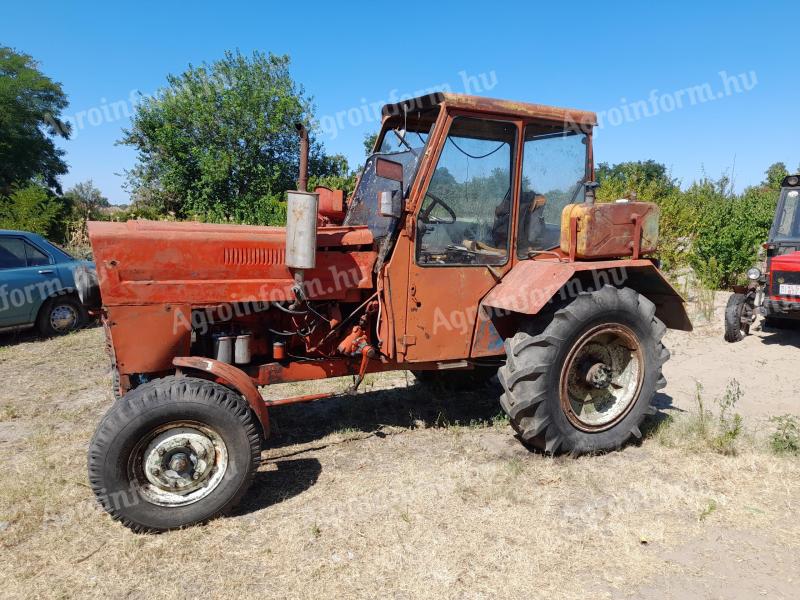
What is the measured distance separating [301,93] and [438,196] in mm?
17126

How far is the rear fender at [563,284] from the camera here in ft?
11.7

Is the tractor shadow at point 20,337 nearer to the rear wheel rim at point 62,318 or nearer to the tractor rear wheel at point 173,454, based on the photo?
the rear wheel rim at point 62,318

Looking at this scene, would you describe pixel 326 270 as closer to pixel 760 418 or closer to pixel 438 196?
pixel 438 196

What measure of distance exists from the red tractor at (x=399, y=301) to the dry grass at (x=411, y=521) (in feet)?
0.90

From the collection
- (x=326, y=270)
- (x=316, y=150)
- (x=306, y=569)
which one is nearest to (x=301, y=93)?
(x=316, y=150)

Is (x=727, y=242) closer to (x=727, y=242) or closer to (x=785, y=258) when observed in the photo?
(x=727, y=242)

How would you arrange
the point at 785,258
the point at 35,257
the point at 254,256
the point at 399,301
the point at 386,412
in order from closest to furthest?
the point at 254,256 < the point at 399,301 < the point at 386,412 < the point at 785,258 < the point at 35,257

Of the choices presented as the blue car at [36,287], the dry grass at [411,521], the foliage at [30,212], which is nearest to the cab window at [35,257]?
the blue car at [36,287]

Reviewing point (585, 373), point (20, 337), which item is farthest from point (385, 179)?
point (20, 337)

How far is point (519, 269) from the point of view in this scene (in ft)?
12.8

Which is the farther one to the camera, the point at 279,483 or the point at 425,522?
the point at 279,483

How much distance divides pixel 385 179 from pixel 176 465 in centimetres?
230

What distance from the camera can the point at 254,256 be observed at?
3484 mm

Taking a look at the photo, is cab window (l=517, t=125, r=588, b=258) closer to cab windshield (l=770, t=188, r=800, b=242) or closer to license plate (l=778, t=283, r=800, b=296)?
license plate (l=778, t=283, r=800, b=296)
